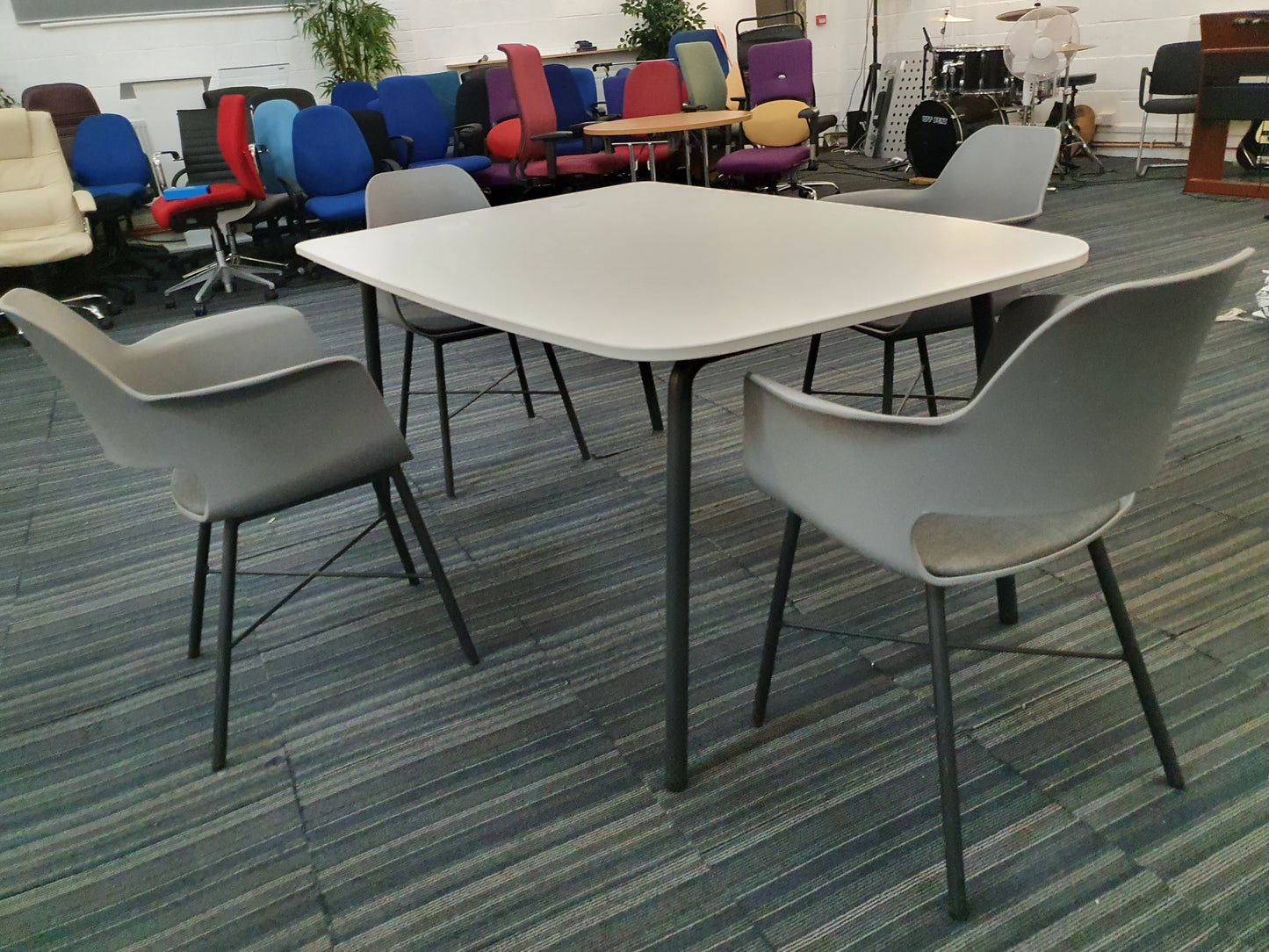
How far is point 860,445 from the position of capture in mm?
1144

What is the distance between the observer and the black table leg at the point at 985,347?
1.64 meters

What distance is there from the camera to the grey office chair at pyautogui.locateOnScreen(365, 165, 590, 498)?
2.52 meters

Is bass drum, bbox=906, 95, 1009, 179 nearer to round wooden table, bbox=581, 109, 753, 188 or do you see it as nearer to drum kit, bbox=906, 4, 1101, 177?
drum kit, bbox=906, 4, 1101, 177

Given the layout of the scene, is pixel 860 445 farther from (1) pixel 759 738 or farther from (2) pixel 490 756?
(2) pixel 490 756

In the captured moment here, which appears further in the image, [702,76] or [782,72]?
[782,72]

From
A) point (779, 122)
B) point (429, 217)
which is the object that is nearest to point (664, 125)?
point (779, 122)

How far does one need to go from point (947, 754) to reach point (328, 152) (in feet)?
17.1

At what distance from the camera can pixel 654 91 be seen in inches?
241

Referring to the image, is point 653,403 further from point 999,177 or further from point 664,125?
point 664,125

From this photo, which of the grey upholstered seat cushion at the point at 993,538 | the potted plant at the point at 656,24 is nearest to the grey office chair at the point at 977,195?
the grey upholstered seat cushion at the point at 993,538

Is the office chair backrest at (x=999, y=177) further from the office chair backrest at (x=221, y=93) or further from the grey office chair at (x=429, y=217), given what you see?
the office chair backrest at (x=221, y=93)

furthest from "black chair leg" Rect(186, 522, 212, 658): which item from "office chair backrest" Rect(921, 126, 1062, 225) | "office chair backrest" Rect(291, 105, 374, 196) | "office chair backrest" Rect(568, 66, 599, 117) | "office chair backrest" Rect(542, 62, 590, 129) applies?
"office chair backrest" Rect(568, 66, 599, 117)

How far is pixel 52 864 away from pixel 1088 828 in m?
1.65

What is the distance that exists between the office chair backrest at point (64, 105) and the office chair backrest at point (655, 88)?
3.96 m
